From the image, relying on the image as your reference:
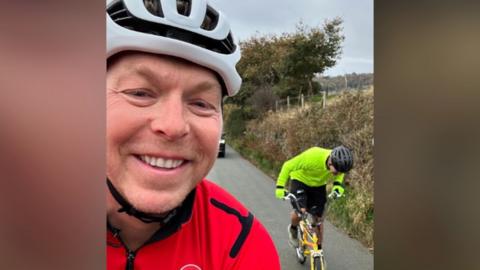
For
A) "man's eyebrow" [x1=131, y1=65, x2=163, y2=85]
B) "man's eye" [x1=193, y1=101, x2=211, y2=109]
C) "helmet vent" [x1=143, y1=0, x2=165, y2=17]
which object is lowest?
"man's eye" [x1=193, y1=101, x2=211, y2=109]

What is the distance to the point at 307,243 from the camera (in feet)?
8.66

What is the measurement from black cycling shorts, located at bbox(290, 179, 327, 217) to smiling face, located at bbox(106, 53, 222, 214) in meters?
2.04

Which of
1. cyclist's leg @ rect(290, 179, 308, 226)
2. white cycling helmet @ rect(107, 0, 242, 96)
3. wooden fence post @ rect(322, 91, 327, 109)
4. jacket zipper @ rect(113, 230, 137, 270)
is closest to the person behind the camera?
white cycling helmet @ rect(107, 0, 242, 96)

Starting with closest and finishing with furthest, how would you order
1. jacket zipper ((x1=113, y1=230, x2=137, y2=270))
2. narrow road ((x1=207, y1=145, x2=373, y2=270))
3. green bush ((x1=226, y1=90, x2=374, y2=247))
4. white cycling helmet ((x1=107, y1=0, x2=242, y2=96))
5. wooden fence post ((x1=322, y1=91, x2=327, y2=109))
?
white cycling helmet ((x1=107, y1=0, x2=242, y2=96)), jacket zipper ((x1=113, y1=230, x2=137, y2=270)), wooden fence post ((x1=322, y1=91, x2=327, y2=109)), narrow road ((x1=207, y1=145, x2=373, y2=270)), green bush ((x1=226, y1=90, x2=374, y2=247))

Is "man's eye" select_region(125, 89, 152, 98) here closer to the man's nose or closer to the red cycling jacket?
the man's nose

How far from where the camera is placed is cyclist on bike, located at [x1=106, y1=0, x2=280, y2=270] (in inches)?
24.0

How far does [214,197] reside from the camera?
86 centimetres

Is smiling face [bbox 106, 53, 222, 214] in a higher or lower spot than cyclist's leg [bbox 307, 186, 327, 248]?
higher

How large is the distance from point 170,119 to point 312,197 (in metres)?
2.16

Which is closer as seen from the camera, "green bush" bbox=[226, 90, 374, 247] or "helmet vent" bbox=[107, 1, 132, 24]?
"helmet vent" bbox=[107, 1, 132, 24]

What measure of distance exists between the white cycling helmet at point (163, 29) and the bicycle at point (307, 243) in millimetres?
1946

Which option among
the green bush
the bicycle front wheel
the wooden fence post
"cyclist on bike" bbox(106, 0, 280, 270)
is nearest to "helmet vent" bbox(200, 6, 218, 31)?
"cyclist on bike" bbox(106, 0, 280, 270)
